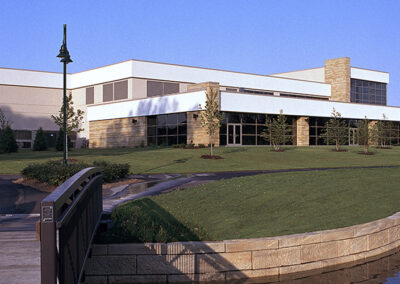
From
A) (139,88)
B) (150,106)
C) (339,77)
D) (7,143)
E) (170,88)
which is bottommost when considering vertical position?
(7,143)

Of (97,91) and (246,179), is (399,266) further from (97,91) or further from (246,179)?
(97,91)

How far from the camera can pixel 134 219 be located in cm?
1044

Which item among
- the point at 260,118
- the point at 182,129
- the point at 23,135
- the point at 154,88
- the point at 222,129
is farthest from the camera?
the point at 23,135

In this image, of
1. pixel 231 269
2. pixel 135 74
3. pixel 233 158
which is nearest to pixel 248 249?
pixel 231 269

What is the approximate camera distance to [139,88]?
55.4 meters

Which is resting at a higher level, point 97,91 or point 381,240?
point 97,91

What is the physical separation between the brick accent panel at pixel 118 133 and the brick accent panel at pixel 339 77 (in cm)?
2948

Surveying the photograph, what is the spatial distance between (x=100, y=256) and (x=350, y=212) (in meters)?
6.85

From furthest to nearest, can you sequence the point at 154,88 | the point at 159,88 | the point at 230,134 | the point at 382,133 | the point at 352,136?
the point at 159,88 < the point at 154,88 < the point at 352,136 < the point at 382,133 < the point at 230,134

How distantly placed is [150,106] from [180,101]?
4980 mm

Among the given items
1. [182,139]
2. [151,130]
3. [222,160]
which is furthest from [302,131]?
[222,160]

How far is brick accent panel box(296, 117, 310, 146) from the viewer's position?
1929 inches

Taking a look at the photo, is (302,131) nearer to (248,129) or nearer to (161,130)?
(248,129)

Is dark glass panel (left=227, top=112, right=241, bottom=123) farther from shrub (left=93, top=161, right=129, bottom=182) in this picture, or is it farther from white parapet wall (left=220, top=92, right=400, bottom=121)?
shrub (left=93, top=161, right=129, bottom=182)
